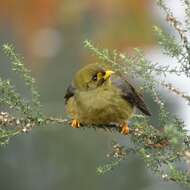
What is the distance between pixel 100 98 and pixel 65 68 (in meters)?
9.54

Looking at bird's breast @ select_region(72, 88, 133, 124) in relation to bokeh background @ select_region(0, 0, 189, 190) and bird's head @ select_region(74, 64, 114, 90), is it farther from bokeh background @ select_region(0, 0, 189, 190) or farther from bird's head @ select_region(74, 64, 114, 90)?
bokeh background @ select_region(0, 0, 189, 190)

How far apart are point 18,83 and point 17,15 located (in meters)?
6.91

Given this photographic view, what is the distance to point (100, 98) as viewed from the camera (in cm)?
486

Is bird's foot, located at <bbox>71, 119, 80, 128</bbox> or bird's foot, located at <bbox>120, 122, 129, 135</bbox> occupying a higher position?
bird's foot, located at <bbox>120, 122, 129, 135</bbox>

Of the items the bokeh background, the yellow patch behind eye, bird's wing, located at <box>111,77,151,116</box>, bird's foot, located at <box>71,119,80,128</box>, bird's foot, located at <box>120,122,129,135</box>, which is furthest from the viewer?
the bokeh background

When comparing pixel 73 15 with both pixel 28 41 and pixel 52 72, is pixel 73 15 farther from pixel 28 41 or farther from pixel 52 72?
pixel 52 72

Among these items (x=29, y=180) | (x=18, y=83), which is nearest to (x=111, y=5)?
(x=18, y=83)

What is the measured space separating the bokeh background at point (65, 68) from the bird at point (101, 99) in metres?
0.71

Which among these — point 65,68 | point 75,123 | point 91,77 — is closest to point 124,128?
point 75,123

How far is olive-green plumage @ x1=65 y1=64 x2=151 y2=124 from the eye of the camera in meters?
4.67

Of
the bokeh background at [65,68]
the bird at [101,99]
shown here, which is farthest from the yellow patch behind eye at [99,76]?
the bokeh background at [65,68]

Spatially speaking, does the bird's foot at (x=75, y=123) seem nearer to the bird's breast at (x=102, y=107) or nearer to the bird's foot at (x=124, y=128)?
the bird's breast at (x=102, y=107)

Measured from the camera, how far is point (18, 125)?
399cm

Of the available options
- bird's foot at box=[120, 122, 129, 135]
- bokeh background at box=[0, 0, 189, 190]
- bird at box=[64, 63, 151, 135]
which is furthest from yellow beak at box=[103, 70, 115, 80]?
bokeh background at box=[0, 0, 189, 190]
